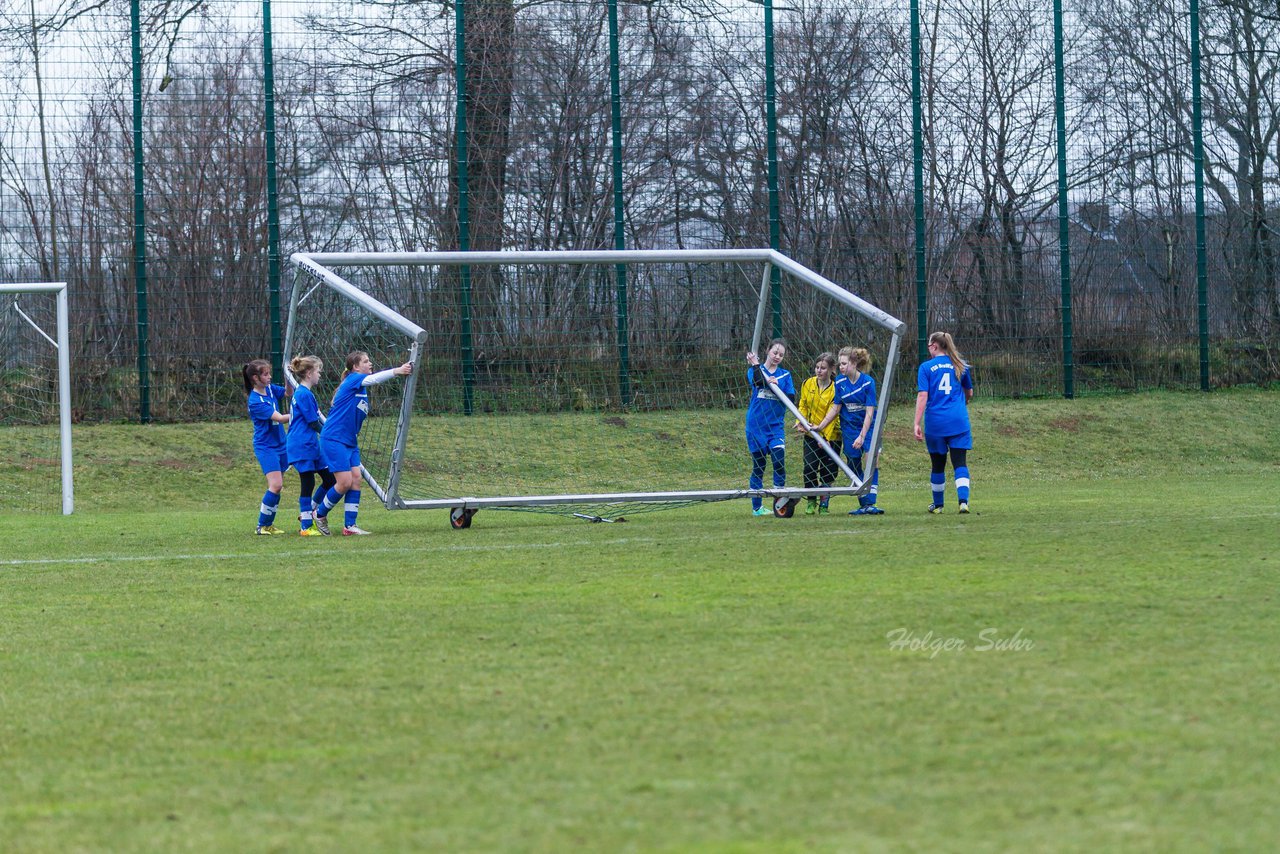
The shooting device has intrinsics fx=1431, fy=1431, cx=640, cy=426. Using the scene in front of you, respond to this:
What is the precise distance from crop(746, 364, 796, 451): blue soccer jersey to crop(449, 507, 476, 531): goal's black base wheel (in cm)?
268

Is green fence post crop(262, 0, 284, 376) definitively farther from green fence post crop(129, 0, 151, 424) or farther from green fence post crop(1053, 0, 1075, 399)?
green fence post crop(1053, 0, 1075, 399)

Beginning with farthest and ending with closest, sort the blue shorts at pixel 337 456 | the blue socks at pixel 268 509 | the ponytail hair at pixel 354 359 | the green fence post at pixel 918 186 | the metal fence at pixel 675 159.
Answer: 1. the green fence post at pixel 918 186
2. the metal fence at pixel 675 159
3. the blue socks at pixel 268 509
4. the ponytail hair at pixel 354 359
5. the blue shorts at pixel 337 456

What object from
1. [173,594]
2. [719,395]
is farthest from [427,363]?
[173,594]

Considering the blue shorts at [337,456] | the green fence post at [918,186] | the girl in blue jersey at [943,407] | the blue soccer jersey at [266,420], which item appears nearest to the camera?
the blue shorts at [337,456]

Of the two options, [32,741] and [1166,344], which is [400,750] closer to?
[32,741]

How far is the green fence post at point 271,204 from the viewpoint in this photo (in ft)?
60.0

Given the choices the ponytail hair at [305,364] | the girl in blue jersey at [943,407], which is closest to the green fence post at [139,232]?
the ponytail hair at [305,364]

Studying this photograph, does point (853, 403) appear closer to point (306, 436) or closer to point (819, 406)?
point (819, 406)

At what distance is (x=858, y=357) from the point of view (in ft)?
39.9

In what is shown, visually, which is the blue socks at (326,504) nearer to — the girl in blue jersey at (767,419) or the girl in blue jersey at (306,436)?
the girl in blue jersey at (306,436)

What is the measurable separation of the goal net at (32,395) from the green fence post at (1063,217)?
13402 mm

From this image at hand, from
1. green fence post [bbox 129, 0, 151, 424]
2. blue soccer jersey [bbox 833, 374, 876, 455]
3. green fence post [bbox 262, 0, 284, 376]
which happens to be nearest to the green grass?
blue soccer jersey [bbox 833, 374, 876, 455]

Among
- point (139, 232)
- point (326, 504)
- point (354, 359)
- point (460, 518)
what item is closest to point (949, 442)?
point (460, 518)

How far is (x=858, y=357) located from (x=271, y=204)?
951cm
